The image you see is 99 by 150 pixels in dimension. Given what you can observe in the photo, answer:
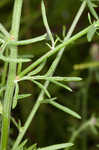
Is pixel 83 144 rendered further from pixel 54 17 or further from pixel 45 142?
pixel 54 17

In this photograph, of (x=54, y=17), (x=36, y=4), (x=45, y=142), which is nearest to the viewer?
(x=45, y=142)

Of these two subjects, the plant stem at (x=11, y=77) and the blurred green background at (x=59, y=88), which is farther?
the blurred green background at (x=59, y=88)

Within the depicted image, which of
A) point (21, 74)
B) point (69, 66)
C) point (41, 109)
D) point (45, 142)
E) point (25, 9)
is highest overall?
point (25, 9)

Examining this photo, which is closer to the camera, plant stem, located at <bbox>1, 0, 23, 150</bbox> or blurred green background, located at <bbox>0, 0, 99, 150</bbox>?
plant stem, located at <bbox>1, 0, 23, 150</bbox>

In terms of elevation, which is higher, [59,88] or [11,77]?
[11,77]

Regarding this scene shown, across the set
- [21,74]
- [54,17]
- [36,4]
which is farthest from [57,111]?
[21,74]

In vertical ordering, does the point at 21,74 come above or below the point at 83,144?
above

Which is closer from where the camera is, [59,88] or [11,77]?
[11,77]

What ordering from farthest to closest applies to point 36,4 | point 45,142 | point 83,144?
1. point 36,4
2. point 45,142
3. point 83,144
